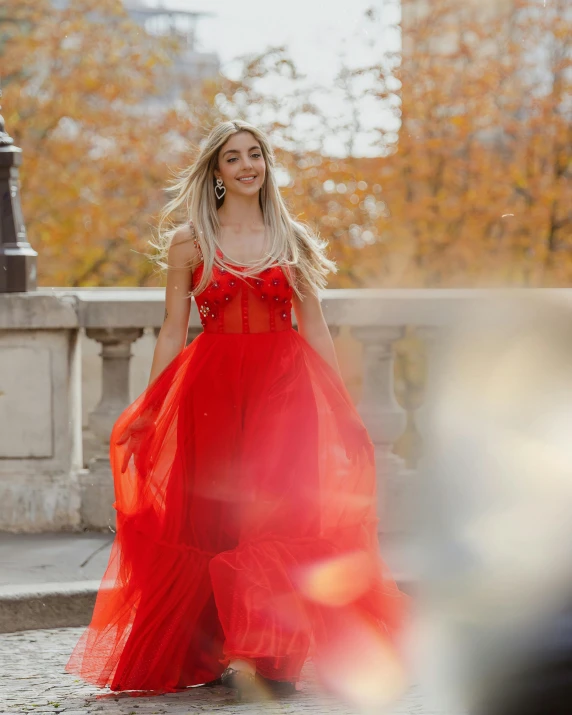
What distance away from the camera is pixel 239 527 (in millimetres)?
4559

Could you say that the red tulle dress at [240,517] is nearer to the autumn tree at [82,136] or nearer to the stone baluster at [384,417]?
the stone baluster at [384,417]

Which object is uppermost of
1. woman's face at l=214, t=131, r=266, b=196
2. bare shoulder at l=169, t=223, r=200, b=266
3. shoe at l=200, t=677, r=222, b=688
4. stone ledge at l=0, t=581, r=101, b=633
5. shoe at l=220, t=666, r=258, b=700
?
woman's face at l=214, t=131, r=266, b=196

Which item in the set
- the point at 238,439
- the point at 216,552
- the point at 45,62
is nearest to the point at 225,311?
the point at 238,439

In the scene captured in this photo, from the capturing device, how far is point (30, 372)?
678 centimetres

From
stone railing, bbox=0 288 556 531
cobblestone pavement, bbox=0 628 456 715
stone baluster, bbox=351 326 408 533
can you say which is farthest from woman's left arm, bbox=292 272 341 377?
stone baluster, bbox=351 326 408 533

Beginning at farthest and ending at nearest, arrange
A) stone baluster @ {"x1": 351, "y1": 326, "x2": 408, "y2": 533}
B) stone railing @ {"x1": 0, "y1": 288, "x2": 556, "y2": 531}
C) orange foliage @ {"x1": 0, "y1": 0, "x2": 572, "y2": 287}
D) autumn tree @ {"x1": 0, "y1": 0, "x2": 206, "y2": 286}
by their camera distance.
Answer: autumn tree @ {"x1": 0, "y1": 0, "x2": 206, "y2": 286} → orange foliage @ {"x1": 0, "y1": 0, "x2": 572, "y2": 287} → stone baluster @ {"x1": 351, "y1": 326, "x2": 408, "y2": 533} → stone railing @ {"x1": 0, "y1": 288, "x2": 556, "y2": 531}

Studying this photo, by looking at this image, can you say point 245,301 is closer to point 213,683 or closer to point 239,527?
point 239,527

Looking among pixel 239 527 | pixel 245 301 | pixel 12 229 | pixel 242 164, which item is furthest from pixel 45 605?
pixel 12 229

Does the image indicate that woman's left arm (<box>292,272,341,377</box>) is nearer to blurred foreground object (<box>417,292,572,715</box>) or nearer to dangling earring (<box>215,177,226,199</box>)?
dangling earring (<box>215,177,226,199</box>)

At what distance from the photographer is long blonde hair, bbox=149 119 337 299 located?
4.68 m

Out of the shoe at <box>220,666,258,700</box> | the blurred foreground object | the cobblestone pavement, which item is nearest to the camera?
the blurred foreground object

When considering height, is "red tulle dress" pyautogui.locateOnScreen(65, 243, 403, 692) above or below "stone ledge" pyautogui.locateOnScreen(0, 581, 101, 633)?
above

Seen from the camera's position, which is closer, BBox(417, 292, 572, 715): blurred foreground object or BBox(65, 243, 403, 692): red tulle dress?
BBox(417, 292, 572, 715): blurred foreground object

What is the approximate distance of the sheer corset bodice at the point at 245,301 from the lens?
4.66m
